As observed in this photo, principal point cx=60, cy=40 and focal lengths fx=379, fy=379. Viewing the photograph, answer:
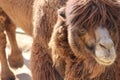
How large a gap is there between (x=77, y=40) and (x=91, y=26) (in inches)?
7.1

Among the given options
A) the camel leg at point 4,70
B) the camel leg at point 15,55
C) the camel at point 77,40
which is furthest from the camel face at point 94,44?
the camel leg at point 15,55

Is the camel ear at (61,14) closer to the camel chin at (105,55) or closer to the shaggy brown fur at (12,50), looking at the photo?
the camel chin at (105,55)

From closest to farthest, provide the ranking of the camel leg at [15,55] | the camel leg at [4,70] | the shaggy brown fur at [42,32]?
the shaggy brown fur at [42,32]
the camel leg at [4,70]
the camel leg at [15,55]

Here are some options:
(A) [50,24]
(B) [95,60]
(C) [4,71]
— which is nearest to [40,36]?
(A) [50,24]

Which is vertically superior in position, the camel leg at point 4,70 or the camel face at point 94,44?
the camel face at point 94,44

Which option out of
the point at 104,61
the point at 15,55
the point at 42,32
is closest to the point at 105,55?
the point at 104,61

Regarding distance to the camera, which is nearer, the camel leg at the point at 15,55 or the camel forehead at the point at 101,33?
the camel forehead at the point at 101,33

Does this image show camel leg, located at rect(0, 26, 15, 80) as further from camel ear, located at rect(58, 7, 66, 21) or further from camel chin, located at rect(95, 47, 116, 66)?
camel chin, located at rect(95, 47, 116, 66)

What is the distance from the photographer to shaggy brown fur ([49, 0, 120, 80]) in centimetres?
273

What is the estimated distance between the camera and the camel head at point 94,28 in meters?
2.69

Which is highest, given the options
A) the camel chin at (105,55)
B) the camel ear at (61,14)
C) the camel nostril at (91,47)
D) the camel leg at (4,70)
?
the camel ear at (61,14)

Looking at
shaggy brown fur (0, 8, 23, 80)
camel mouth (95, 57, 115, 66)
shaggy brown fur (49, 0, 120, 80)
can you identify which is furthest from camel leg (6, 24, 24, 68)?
camel mouth (95, 57, 115, 66)

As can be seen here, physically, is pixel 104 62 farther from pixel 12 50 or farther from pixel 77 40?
pixel 12 50

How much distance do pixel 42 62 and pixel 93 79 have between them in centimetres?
53
